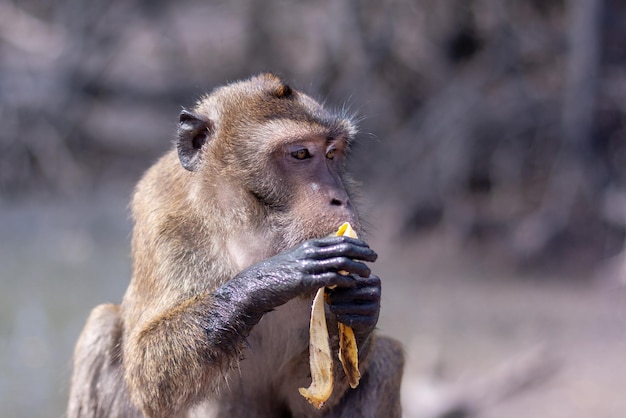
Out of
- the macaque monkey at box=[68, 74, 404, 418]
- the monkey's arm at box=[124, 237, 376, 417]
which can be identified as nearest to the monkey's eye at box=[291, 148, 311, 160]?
the macaque monkey at box=[68, 74, 404, 418]

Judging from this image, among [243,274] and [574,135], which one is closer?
[243,274]

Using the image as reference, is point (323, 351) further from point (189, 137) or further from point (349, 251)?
point (189, 137)

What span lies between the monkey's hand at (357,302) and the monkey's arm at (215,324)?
0.07 metres

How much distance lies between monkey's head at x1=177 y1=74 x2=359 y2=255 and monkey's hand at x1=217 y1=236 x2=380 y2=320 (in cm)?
24

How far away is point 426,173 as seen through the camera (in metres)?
10.6

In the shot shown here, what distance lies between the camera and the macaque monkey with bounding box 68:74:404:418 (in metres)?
3.88

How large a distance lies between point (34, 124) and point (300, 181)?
9.28 meters

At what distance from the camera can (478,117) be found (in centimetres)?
1049

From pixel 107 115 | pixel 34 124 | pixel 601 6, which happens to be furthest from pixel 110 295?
pixel 601 6

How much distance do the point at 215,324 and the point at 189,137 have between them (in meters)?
0.95

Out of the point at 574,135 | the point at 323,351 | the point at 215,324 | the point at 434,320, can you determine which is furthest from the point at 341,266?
the point at 574,135

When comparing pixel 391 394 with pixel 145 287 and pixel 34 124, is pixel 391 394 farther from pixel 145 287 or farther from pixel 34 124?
pixel 34 124

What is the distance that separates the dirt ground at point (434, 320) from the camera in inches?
299

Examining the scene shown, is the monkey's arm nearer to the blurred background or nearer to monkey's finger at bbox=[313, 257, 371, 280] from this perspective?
monkey's finger at bbox=[313, 257, 371, 280]
